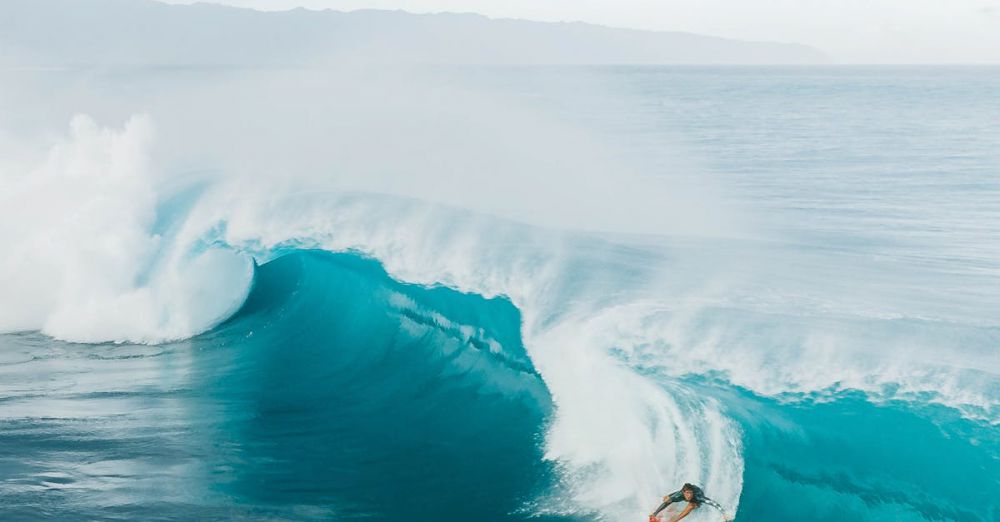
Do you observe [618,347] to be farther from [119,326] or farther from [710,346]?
[119,326]

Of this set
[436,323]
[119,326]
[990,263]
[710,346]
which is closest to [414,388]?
[436,323]

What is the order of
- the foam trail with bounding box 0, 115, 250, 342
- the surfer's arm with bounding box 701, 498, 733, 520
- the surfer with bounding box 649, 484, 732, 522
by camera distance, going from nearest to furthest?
1. the surfer's arm with bounding box 701, 498, 733, 520
2. the surfer with bounding box 649, 484, 732, 522
3. the foam trail with bounding box 0, 115, 250, 342

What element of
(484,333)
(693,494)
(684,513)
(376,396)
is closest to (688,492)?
(693,494)

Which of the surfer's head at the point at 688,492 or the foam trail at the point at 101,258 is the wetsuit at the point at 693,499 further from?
the foam trail at the point at 101,258

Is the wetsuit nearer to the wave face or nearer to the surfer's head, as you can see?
the surfer's head

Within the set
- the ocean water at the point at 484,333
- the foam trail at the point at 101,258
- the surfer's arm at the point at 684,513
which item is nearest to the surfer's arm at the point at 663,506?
the surfer's arm at the point at 684,513

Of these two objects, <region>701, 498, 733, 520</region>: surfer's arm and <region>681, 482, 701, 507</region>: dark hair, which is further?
<region>681, 482, 701, 507</region>: dark hair

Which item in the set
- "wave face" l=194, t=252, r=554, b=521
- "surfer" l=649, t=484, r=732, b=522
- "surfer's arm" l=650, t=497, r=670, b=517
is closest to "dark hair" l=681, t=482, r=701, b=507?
"surfer" l=649, t=484, r=732, b=522
